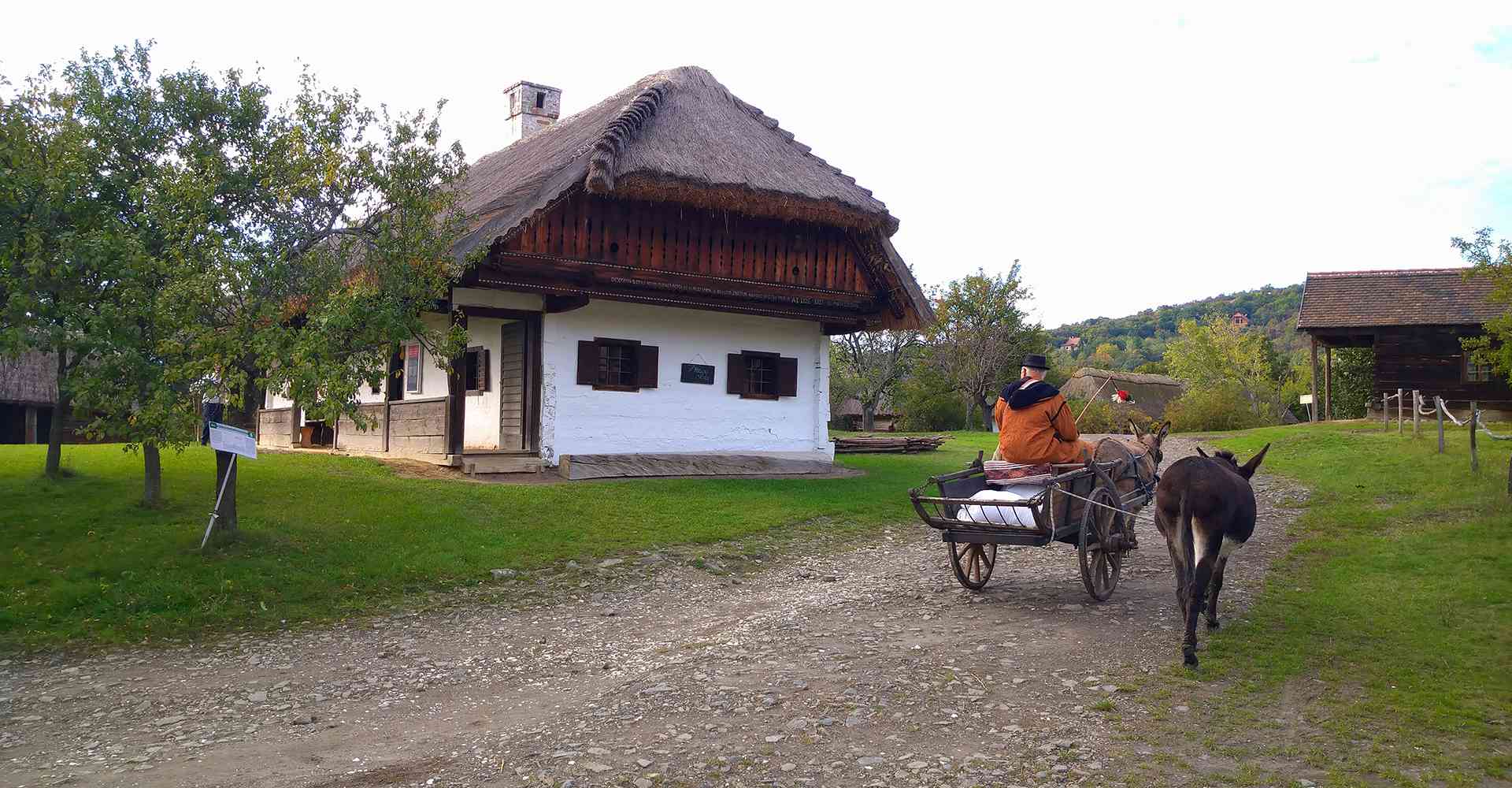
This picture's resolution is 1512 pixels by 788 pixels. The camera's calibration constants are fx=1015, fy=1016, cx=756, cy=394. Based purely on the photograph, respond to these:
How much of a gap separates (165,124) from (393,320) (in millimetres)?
3027

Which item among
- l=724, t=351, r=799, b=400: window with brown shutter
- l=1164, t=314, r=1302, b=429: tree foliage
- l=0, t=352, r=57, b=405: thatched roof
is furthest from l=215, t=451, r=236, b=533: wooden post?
l=1164, t=314, r=1302, b=429: tree foliage

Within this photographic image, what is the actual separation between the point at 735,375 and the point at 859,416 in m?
24.1

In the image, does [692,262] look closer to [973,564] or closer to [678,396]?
[678,396]

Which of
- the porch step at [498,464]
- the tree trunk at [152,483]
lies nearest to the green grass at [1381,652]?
the tree trunk at [152,483]

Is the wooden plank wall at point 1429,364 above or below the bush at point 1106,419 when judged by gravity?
above

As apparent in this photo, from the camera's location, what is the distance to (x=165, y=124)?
10102 mm

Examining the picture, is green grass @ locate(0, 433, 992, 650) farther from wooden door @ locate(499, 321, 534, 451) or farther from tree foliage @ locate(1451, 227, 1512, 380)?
tree foliage @ locate(1451, 227, 1512, 380)

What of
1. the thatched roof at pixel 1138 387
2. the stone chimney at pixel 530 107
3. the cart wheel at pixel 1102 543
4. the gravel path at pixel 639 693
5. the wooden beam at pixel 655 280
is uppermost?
the stone chimney at pixel 530 107

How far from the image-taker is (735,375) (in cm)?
1789

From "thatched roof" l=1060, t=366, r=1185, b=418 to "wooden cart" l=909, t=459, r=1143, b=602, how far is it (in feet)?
106

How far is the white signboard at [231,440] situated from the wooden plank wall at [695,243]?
5867mm

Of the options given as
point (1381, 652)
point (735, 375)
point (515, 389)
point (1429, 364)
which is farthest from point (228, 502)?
point (1429, 364)

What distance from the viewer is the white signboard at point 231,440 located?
9.12 metres

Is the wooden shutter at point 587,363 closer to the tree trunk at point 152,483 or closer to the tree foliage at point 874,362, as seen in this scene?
the tree trunk at point 152,483
